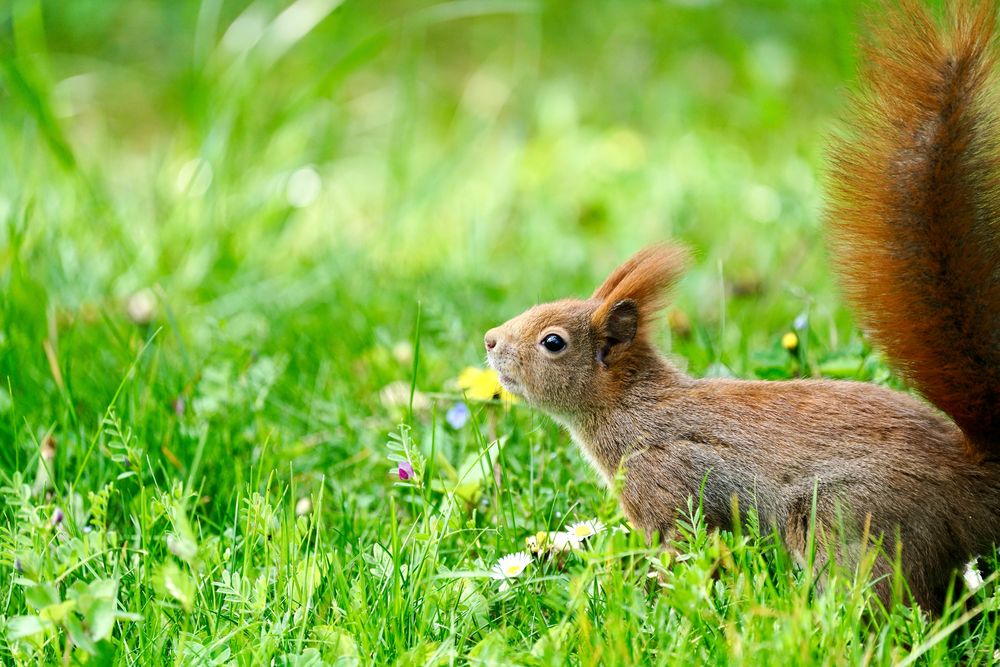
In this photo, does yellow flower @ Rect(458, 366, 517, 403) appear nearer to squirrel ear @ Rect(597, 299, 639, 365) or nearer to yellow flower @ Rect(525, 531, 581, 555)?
squirrel ear @ Rect(597, 299, 639, 365)

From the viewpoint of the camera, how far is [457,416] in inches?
90.2

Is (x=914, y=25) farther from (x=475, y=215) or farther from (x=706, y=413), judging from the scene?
(x=475, y=215)

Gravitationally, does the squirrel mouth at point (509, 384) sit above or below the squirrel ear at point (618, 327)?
below

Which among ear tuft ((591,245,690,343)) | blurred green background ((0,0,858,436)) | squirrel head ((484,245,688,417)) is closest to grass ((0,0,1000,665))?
blurred green background ((0,0,858,436))

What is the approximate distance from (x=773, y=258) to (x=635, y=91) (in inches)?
70.2

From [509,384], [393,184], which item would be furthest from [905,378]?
[393,184]

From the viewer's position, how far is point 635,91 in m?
4.98

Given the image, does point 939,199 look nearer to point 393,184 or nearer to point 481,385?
point 481,385

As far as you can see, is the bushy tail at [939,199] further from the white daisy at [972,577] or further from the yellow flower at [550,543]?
the yellow flower at [550,543]

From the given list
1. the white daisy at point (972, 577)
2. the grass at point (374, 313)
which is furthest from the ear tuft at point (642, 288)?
the white daisy at point (972, 577)

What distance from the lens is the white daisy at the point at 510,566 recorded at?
68.0 inches

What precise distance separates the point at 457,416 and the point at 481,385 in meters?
0.11

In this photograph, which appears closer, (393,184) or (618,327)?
(618,327)

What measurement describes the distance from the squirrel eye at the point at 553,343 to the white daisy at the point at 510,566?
49cm
